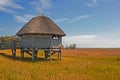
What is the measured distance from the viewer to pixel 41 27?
29.0m

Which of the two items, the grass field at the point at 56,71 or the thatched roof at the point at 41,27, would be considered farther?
the thatched roof at the point at 41,27

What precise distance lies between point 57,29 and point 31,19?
14.4ft

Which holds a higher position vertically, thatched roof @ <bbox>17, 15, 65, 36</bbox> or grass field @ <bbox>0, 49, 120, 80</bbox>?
thatched roof @ <bbox>17, 15, 65, 36</bbox>

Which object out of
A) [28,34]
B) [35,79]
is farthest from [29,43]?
[35,79]

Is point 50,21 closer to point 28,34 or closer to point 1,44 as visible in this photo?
point 28,34

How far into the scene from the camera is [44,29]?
28.7m

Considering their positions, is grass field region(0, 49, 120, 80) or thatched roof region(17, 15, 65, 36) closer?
grass field region(0, 49, 120, 80)

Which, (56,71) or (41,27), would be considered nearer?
(56,71)

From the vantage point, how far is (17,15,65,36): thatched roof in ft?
93.4

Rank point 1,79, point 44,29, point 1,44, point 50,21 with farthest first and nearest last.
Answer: point 1,44, point 50,21, point 44,29, point 1,79

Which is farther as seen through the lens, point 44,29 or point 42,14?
point 42,14

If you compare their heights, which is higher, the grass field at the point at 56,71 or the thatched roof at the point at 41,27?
the thatched roof at the point at 41,27

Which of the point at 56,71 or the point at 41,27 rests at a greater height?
the point at 41,27

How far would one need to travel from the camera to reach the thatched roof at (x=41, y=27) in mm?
28473
